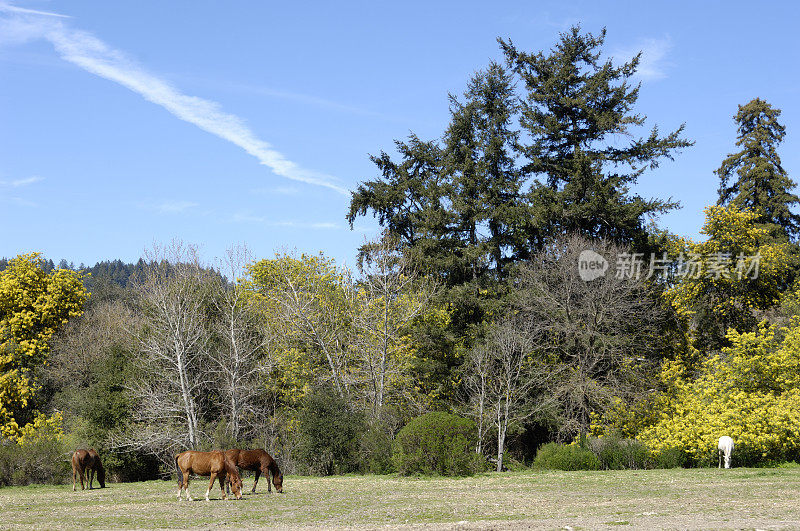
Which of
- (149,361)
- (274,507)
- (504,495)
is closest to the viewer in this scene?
(274,507)

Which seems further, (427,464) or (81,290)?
(81,290)

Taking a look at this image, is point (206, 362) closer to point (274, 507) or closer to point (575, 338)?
point (575, 338)

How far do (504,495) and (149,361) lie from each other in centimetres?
2513

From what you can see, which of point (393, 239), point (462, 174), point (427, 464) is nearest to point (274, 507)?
point (427, 464)

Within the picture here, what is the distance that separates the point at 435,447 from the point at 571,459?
28.2 ft

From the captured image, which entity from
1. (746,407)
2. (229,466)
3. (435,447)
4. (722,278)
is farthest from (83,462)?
(722,278)

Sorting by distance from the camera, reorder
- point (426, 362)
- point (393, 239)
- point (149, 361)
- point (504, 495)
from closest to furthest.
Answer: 1. point (504, 495)
2. point (149, 361)
3. point (426, 362)
4. point (393, 239)

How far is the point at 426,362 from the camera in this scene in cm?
4269

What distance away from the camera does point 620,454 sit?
35125 mm

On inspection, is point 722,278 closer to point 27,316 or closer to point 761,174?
point 761,174

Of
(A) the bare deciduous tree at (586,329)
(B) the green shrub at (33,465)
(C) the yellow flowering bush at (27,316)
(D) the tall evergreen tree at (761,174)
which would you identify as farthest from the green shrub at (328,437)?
(D) the tall evergreen tree at (761,174)

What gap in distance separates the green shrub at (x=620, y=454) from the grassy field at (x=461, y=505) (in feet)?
27.7

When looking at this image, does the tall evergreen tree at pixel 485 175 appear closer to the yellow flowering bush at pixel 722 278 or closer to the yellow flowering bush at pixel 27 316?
the yellow flowering bush at pixel 722 278

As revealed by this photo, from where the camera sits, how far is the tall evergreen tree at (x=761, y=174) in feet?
177
